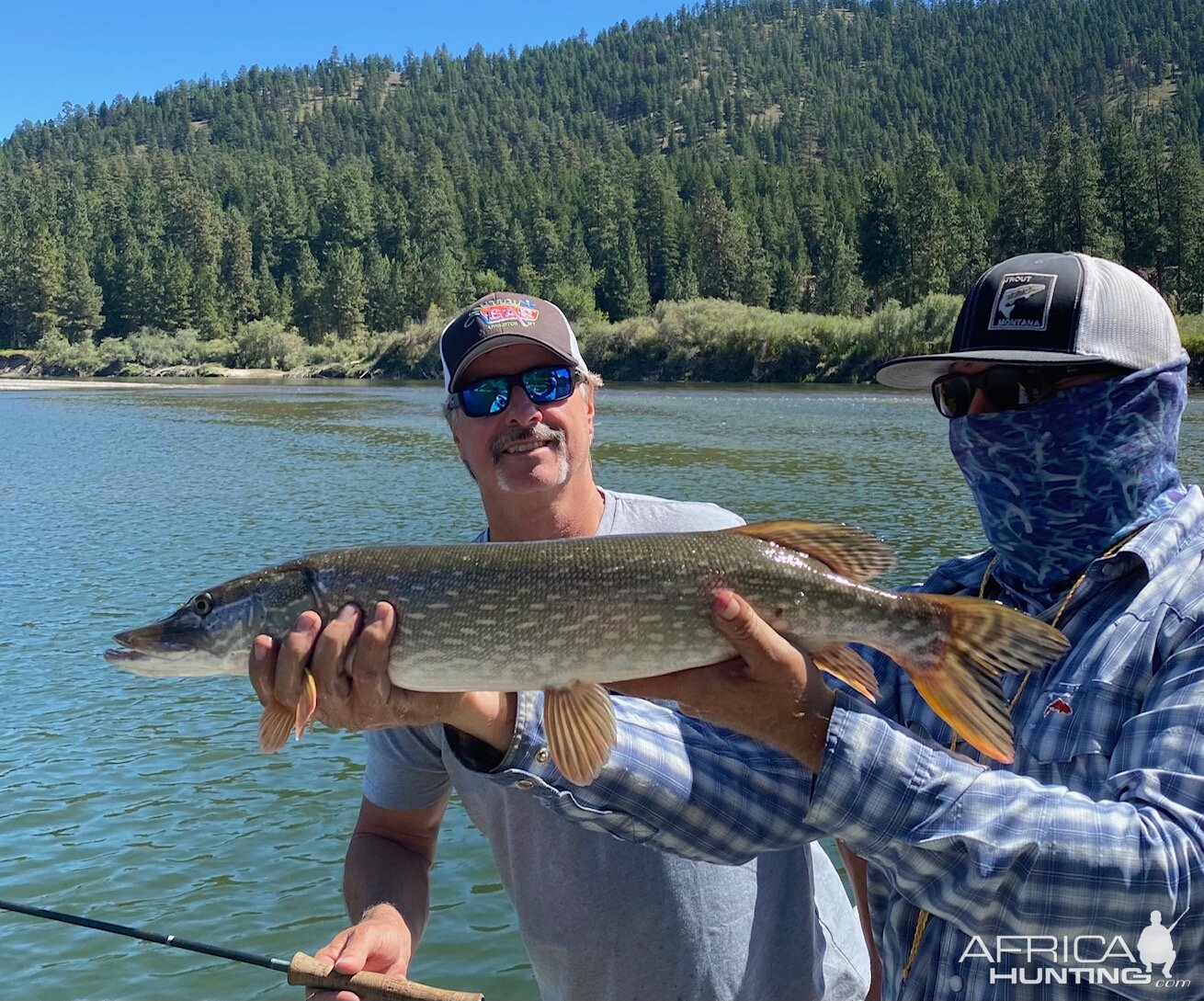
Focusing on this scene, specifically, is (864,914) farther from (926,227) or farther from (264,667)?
(926,227)

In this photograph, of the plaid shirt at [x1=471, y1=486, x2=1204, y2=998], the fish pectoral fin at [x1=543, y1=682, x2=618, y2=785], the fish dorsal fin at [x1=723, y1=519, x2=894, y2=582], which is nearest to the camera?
the plaid shirt at [x1=471, y1=486, x2=1204, y2=998]

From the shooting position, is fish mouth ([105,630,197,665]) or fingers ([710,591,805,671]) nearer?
fingers ([710,591,805,671])

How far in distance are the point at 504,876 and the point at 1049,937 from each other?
1.77m

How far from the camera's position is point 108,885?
761 cm

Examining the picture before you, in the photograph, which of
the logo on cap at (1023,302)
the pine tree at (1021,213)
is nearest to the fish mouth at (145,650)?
the logo on cap at (1023,302)

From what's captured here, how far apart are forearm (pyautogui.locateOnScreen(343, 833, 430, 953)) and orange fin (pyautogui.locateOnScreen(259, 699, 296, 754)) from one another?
726mm

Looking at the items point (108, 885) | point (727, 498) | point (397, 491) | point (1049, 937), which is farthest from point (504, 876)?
point (397, 491)

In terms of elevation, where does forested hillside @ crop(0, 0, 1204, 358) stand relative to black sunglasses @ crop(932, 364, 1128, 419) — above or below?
above

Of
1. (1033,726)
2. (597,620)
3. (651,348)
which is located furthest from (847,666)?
(651,348)

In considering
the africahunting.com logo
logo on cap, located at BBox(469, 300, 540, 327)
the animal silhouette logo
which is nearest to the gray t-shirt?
the africahunting.com logo

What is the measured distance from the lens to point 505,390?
3932 millimetres

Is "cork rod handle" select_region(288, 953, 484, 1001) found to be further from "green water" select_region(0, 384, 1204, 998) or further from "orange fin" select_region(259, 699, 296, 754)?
"green water" select_region(0, 384, 1204, 998)

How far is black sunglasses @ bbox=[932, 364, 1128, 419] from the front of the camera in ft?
8.16

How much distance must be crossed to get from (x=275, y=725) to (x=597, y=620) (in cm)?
86
